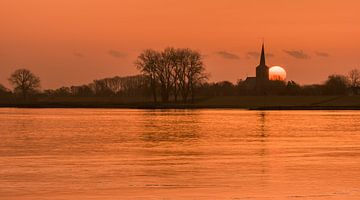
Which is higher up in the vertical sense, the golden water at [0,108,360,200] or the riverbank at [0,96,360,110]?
the riverbank at [0,96,360,110]

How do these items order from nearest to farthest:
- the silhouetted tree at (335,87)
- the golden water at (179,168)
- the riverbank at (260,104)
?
the golden water at (179,168) < the riverbank at (260,104) < the silhouetted tree at (335,87)

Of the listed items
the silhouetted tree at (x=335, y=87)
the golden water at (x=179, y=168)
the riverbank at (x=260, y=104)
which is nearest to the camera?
the golden water at (x=179, y=168)

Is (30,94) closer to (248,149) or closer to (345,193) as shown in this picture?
(248,149)

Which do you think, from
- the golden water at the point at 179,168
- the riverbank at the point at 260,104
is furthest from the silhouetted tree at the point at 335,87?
the golden water at the point at 179,168

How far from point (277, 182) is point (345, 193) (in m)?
2.49

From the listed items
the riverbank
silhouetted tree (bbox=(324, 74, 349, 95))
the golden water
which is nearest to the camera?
the golden water

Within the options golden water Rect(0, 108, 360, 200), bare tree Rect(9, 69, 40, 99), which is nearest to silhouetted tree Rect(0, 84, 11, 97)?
bare tree Rect(9, 69, 40, 99)

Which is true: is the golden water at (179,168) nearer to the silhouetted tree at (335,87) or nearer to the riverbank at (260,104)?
the riverbank at (260,104)

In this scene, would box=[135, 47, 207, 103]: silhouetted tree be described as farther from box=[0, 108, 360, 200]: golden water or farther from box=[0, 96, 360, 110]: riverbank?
box=[0, 108, 360, 200]: golden water

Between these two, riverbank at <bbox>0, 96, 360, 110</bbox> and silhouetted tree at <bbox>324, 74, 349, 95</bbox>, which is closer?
riverbank at <bbox>0, 96, 360, 110</bbox>

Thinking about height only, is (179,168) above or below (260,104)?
below

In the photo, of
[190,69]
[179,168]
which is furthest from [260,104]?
[179,168]

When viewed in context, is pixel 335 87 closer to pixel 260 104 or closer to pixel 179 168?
pixel 260 104

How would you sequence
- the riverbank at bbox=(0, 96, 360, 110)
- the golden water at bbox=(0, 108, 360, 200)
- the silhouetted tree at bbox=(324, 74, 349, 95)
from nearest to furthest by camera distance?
the golden water at bbox=(0, 108, 360, 200) < the riverbank at bbox=(0, 96, 360, 110) < the silhouetted tree at bbox=(324, 74, 349, 95)
